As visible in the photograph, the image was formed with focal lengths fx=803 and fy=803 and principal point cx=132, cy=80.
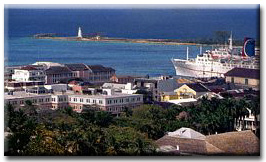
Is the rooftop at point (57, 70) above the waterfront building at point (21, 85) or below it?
above

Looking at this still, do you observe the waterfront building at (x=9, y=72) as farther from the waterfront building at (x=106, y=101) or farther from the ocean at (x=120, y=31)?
the waterfront building at (x=106, y=101)

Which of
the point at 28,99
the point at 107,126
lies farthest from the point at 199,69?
the point at 28,99

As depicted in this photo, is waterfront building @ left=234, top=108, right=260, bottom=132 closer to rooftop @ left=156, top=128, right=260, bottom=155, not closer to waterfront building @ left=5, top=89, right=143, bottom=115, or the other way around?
rooftop @ left=156, top=128, right=260, bottom=155

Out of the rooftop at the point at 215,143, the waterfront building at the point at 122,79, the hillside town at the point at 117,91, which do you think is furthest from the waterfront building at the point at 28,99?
the rooftop at the point at 215,143

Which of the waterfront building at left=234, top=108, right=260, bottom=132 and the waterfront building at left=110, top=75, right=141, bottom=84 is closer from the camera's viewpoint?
the waterfront building at left=234, top=108, right=260, bottom=132

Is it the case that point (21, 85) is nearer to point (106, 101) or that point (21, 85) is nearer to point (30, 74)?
point (30, 74)

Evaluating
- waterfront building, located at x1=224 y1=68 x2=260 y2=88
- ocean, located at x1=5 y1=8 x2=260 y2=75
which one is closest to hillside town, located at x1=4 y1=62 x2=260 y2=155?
waterfront building, located at x1=224 y1=68 x2=260 y2=88

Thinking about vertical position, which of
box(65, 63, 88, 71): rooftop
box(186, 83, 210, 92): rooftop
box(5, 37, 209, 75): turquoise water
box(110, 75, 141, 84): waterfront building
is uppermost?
box(5, 37, 209, 75): turquoise water
